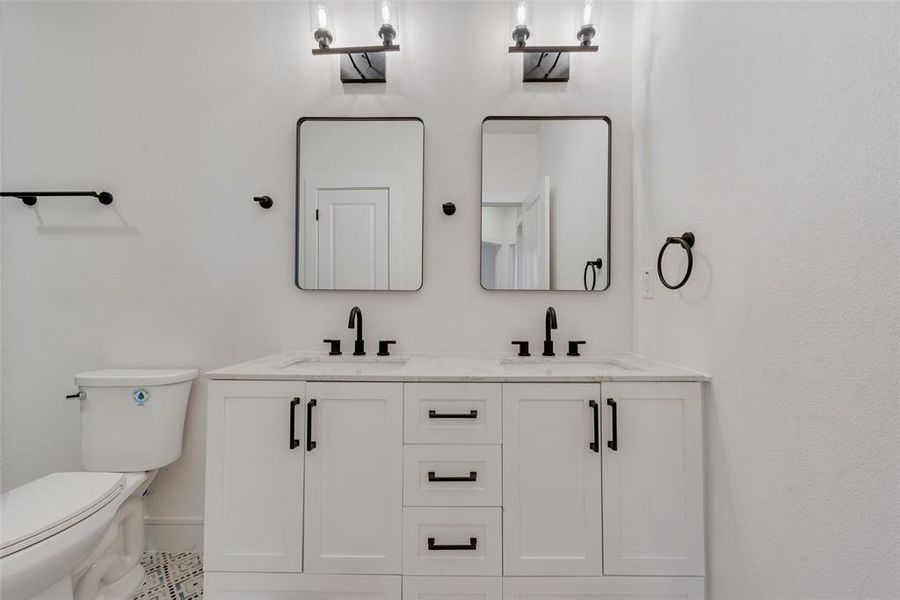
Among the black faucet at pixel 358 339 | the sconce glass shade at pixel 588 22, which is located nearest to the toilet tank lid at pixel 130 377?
the black faucet at pixel 358 339

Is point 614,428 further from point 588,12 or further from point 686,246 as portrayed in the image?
point 588,12

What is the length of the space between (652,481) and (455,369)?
0.71 m

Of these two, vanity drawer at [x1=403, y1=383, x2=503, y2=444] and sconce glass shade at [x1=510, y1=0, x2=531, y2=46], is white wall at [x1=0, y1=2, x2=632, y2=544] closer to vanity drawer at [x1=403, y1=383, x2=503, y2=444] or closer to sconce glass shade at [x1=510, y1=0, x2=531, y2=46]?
sconce glass shade at [x1=510, y1=0, x2=531, y2=46]

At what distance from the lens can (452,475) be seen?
1.15m

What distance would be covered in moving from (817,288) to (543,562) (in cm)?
105

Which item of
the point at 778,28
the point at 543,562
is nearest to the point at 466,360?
the point at 543,562

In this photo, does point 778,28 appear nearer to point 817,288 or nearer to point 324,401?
point 817,288

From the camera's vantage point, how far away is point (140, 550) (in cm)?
147

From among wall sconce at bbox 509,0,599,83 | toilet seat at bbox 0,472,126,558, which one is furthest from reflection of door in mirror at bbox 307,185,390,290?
toilet seat at bbox 0,472,126,558

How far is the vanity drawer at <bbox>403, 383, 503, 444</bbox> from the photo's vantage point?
1156mm

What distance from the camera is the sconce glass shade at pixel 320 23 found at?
5.02ft

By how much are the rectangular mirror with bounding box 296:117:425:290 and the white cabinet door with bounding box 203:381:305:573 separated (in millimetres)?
645

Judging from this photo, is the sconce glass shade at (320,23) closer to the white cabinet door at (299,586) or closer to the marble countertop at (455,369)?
the marble countertop at (455,369)

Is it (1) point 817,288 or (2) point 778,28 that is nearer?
(1) point 817,288
